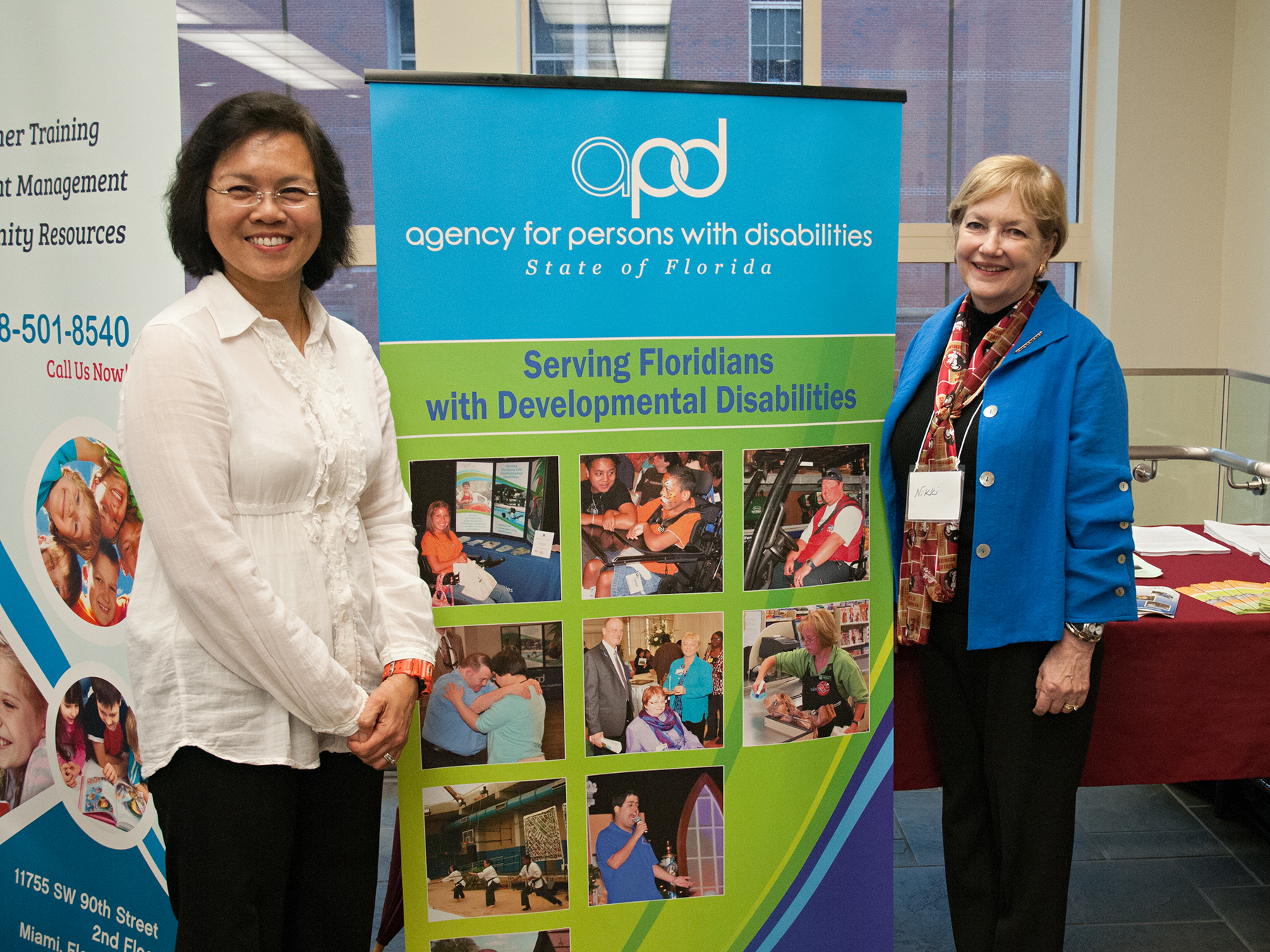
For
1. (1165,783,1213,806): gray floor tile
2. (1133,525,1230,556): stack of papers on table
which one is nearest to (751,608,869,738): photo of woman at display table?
(1133,525,1230,556): stack of papers on table

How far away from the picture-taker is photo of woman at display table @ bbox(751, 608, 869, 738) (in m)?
1.94

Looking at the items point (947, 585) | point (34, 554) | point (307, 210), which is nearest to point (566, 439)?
point (307, 210)

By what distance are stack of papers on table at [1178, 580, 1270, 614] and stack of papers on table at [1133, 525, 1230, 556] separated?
0.25 meters

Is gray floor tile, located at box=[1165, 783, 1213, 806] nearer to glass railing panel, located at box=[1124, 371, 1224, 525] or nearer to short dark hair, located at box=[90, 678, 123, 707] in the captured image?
glass railing panel, located at box=[1124, 371, 1224, 525]

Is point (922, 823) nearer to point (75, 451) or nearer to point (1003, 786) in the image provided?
point (1003, 786)

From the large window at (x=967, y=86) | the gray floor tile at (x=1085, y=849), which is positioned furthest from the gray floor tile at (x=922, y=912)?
the large window at (x=967, y=86)

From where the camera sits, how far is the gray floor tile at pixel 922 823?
281 cm

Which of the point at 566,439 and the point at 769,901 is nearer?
the point at 566,439

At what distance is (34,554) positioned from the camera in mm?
1969

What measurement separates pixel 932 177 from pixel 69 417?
129 inches

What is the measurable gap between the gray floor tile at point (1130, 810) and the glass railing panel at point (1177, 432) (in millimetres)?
1176

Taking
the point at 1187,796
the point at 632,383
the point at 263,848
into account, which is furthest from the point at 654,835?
the point at 1187,796

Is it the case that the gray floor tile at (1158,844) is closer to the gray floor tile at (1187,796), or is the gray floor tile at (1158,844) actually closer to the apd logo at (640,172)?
the gray floor tile at (1187,796)

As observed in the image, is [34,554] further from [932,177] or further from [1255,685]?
[932,177]
